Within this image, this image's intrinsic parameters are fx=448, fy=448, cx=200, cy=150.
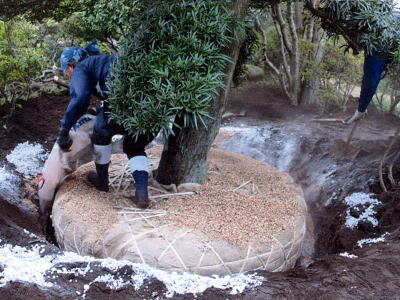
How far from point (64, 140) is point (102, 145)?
1.17 feet

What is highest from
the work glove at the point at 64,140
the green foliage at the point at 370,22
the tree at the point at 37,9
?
the green foliage at the point at 370,22

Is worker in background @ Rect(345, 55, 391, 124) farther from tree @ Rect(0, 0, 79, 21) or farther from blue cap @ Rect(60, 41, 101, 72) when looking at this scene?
tree @ Rect(0, 0, 79, 21)

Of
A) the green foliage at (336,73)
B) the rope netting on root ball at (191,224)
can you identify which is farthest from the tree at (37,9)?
the green foliage at (336,73)

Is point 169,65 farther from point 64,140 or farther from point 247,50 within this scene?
point 247,50

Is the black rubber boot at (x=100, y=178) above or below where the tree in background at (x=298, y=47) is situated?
below

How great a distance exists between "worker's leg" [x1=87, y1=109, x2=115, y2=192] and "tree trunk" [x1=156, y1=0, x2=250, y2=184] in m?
0.49

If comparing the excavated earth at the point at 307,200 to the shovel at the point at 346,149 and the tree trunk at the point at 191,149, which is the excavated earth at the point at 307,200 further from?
the tree trunk at the point at 191,149

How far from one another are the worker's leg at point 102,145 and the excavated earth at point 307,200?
2.53 feet

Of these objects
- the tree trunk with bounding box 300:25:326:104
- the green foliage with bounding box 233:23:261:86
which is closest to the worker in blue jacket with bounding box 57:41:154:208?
the green foliage with bounding box 233:23:261:86

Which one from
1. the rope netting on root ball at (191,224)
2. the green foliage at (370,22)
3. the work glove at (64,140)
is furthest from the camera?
the work glove at (64,140)

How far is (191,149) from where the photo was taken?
3.77 m

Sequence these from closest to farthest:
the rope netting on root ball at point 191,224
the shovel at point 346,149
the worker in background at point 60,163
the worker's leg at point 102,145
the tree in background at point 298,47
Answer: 1. the rope netting on root ball at point 191,224
2. the worker's leg at point 102,145
3. the worker in background at point 60,163
4. the shovel at point 346,149
5. the tree in background at point 298,47

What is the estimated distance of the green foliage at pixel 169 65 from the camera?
2980 mm

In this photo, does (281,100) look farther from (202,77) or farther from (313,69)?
(202,77)
